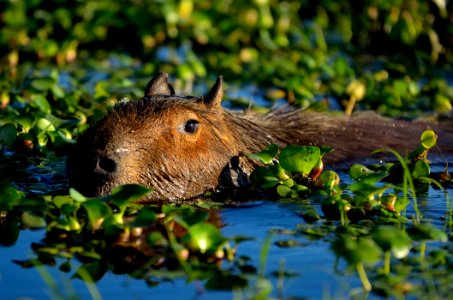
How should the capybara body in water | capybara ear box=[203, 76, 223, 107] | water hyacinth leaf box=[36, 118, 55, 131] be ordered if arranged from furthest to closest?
water hyacinth leaf box=[36, 118, 55, 131] < capybara ear box=[203, 76, 223, 107] < the capybara body in water

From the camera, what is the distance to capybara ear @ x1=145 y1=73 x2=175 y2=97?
761 cm

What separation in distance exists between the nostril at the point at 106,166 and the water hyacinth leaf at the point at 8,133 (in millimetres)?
1535

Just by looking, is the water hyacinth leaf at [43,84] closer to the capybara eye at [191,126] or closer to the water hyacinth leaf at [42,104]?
Answer: the water hyacinth leaf at [42,104]

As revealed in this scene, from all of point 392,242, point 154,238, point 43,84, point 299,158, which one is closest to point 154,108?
point 299,158

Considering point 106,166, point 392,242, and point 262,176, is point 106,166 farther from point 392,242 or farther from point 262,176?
point 392,242

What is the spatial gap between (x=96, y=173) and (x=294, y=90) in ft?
15.1

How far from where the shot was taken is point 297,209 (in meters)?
6.46

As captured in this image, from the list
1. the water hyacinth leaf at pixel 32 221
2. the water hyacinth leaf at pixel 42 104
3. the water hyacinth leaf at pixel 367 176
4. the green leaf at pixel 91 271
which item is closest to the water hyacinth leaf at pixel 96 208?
the water hyacinth leaf at pixel 32 221

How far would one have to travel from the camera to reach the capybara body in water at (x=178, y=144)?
6309mm

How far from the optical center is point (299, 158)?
6.64m

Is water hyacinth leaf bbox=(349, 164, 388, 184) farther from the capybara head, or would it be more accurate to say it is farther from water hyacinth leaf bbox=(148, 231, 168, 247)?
water hyacinth leaf bbox=(148, 231, 168, 247)

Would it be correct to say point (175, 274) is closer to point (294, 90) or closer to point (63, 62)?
point (294, 90)

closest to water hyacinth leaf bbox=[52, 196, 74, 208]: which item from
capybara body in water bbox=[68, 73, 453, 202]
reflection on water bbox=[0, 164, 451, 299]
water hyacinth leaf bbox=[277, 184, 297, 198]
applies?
reflection on water bbox=[0, 164, 451, 299]

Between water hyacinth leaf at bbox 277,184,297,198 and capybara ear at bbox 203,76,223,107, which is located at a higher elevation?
capybara ear at bbox 203,76,223,107
